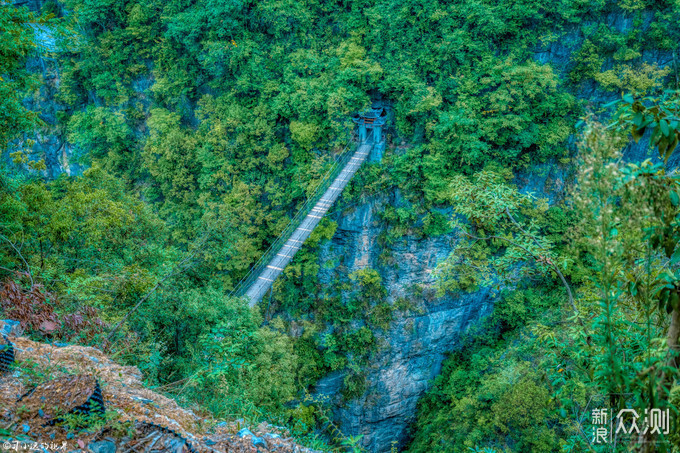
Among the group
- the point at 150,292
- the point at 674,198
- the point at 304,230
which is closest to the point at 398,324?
the point at 304,230

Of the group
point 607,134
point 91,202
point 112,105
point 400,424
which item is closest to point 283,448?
point 607,134

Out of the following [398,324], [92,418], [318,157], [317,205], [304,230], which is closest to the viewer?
[92,418]

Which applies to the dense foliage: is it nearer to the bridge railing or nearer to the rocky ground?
the bridge railing

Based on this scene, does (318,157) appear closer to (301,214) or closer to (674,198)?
(301,214)

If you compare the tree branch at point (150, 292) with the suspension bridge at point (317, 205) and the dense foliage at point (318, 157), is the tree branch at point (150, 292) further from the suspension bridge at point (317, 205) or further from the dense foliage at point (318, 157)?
the suspension bridge at point (317, 205)

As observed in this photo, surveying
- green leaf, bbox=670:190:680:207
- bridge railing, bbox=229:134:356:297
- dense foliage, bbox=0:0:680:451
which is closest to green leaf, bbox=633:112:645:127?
green leaf, bbox=670:190:680:207

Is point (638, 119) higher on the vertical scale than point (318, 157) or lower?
higher

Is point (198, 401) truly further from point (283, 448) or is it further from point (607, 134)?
point (607, 134)
